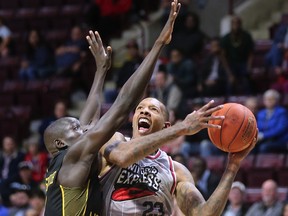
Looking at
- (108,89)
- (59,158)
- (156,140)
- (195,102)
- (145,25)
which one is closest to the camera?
(156,140)

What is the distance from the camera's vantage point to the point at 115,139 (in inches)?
250

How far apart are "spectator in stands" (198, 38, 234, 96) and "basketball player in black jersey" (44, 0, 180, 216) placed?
6.82m

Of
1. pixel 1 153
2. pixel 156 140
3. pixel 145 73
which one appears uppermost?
pixel 145 73

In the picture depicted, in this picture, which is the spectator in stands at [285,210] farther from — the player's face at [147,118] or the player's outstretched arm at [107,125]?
the player's outstretched arm at [107,125]

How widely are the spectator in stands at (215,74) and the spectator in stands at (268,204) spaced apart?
115 inches

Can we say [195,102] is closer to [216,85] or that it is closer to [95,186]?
[216,85]

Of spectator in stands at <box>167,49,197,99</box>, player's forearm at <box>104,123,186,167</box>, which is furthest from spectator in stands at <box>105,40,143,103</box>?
player's forearm at <box>104,123,186,167</box>

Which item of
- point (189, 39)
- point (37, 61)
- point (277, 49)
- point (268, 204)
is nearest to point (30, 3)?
point (37, 61)

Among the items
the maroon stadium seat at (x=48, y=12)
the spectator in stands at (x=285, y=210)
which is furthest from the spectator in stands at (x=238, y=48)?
the maroon stadium seat at (x=48, y=12)

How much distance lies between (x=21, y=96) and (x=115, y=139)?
863 centimetres

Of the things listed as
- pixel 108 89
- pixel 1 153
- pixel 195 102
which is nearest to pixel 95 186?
pixel 195 102

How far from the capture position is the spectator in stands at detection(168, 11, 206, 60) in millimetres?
13906

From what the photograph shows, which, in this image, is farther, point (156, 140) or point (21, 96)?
point (21, 96)

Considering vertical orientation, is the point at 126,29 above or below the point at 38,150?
above
